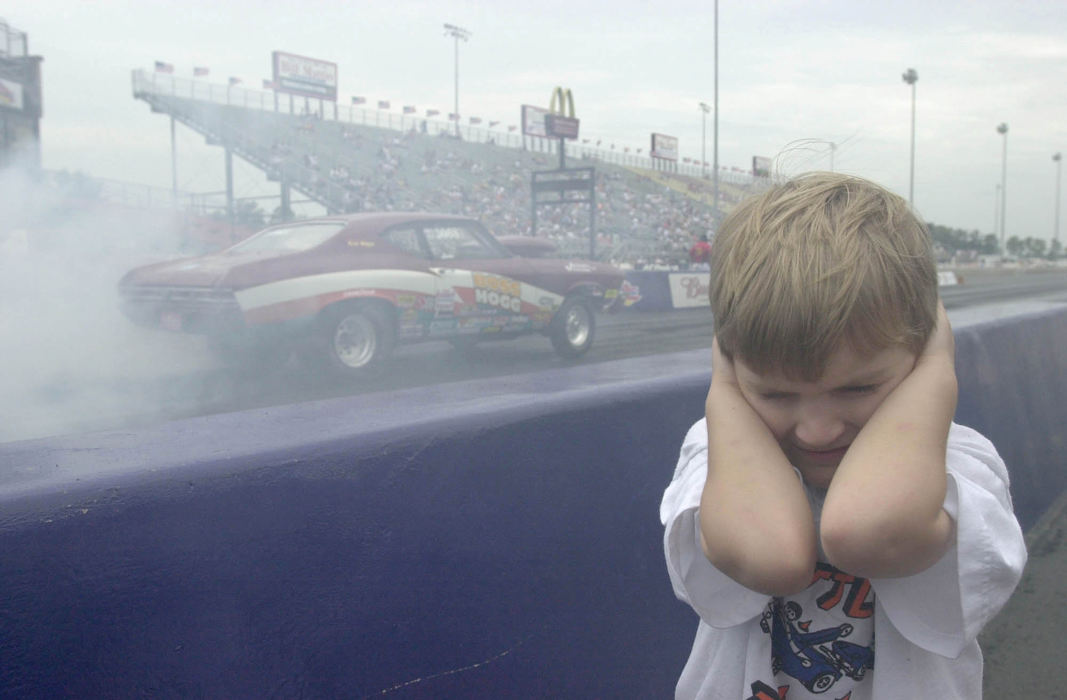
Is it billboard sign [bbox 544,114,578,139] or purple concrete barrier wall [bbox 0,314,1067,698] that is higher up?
billboard sign [bbox 544,114,578,139]

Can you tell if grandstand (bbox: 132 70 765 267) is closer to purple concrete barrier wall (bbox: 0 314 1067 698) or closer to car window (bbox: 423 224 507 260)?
car window (bbox: 423 224 507 260)

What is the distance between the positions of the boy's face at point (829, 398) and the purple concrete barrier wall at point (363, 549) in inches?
23.7

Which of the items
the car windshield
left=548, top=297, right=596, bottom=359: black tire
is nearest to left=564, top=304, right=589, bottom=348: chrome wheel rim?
left=548, top=297, right=596, bottom=359: black tire

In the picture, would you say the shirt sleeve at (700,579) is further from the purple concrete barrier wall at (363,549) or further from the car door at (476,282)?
the car door at (476,282)

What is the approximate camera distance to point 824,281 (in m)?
1.03

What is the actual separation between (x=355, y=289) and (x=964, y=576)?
7.70 m

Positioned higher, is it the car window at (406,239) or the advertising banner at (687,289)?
the car window at (406,239)

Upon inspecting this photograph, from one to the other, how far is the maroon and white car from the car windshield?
1cm

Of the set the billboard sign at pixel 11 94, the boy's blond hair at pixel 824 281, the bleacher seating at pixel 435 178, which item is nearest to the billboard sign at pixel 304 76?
the bleacher seating at pixel 435 178

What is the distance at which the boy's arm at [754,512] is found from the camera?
100 centimetres

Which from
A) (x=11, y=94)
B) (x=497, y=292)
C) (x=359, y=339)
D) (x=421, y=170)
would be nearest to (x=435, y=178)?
(x=421, y=170)

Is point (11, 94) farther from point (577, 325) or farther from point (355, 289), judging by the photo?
point (577, 325)

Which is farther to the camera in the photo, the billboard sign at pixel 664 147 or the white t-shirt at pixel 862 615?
the billboard sign at pixel 664 147

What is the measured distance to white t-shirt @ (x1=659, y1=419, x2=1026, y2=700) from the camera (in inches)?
42.6
